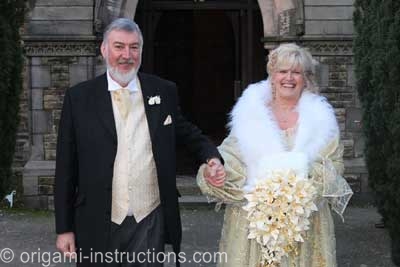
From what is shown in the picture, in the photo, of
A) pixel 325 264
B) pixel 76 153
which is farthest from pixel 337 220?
pixel 76 153

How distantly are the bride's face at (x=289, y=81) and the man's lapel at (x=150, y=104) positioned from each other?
582 mm

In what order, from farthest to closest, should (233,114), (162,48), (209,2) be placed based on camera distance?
1. (162,48)
2. (209,2)
3. (233,114)

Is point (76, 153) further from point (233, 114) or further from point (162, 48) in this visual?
point (162, 48)

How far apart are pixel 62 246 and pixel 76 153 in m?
0.46

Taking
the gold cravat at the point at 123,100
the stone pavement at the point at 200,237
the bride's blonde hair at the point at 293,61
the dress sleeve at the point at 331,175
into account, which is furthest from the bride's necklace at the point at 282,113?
the stone pavement at the point at 200,237

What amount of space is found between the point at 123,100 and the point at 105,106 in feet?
0.31

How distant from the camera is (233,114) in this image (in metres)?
3.93

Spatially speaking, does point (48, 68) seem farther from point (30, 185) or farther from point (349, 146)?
point (349, 146)

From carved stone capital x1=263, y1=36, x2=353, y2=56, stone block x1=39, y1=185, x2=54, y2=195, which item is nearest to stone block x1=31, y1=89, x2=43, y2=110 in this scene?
stone block x1=39, y1=185, x2=54, y2=195

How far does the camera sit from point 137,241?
3.65 meters

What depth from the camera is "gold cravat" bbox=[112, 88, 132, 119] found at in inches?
144

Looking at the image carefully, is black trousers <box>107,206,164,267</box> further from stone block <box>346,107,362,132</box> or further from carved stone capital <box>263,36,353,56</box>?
stone block <box>346,107,362,132</box>

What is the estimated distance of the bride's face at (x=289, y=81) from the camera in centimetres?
365

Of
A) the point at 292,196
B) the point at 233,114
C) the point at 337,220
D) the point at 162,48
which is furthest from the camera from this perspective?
the point at 162,48
